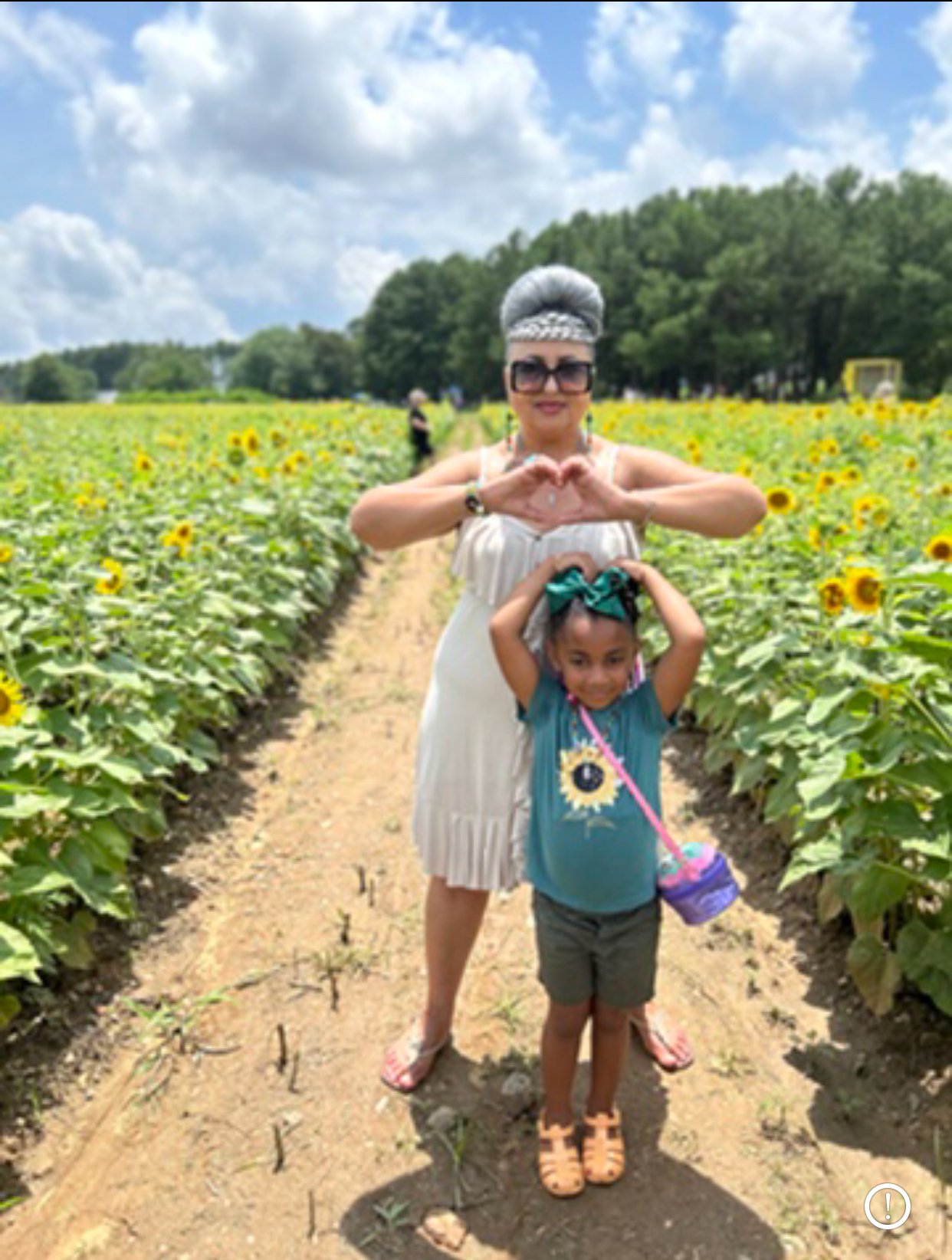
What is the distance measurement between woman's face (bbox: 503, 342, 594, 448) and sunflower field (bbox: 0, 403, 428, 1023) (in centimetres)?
147

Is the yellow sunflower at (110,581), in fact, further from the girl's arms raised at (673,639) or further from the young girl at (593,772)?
the girl's arms raised at (673,639)

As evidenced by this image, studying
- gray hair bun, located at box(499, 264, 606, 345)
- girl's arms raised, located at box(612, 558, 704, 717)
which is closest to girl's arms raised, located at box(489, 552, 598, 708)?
girl's arms raised, located at box(612, 558, 704, 717)

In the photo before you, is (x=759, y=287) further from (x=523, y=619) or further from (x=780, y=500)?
(x=523, y=619)

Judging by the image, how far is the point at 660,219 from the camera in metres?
62.2

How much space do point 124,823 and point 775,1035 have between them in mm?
2291

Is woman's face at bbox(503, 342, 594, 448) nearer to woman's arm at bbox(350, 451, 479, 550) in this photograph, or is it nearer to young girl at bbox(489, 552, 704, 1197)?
woman's arm at bbox(350, 451, 479, 550)

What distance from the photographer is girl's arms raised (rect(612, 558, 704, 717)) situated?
2.01m

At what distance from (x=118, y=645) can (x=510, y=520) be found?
2036 mm

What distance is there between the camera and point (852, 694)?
2715 millimetres

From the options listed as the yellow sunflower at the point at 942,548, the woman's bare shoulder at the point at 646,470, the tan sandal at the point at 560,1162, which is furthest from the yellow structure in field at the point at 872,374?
the tan sandal at the point at 560,1162

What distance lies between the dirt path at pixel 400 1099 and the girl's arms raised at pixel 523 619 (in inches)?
47.1

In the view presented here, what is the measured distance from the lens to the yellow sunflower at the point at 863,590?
2672mm

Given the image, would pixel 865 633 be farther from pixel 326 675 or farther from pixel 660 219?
pixel 660 219

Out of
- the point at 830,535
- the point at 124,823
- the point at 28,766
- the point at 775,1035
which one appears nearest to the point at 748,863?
the point at 775,1035
